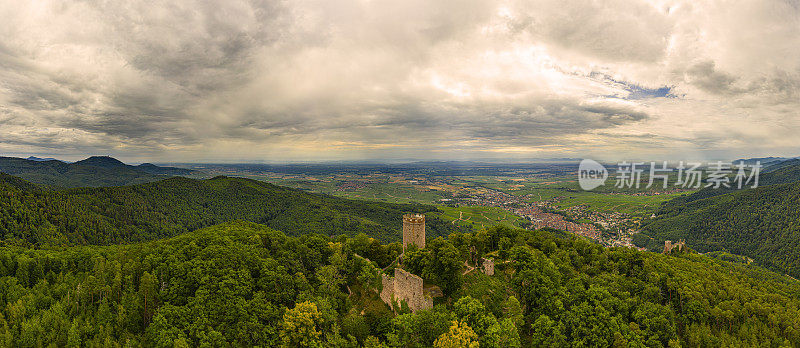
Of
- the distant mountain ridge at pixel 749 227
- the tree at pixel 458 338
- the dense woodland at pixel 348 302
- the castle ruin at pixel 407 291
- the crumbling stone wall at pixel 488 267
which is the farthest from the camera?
the distant mountain ridge at pixel 749 227

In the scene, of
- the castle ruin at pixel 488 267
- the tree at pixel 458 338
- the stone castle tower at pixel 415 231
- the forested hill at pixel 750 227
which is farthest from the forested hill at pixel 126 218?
the forested hill at pixel 750 227

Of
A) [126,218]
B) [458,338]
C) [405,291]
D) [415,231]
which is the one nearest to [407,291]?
[405,291]

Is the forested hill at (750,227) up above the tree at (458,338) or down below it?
below

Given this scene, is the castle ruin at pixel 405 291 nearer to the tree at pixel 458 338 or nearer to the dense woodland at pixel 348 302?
the dense woodland at pixel 348 302

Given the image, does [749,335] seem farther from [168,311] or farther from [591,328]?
[168,311]

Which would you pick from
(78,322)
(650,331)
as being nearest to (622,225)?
(650,331)

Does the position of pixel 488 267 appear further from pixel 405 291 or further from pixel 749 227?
pixel 749 227
